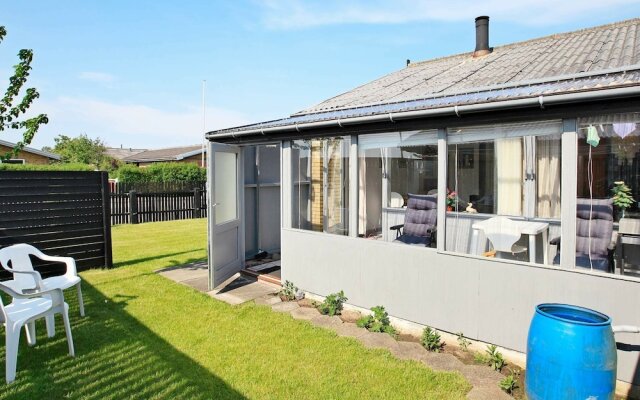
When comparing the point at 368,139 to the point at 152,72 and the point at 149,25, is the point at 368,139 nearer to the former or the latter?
the point at 149,25

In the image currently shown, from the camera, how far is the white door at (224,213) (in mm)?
6383

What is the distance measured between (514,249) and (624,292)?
104 centimetres

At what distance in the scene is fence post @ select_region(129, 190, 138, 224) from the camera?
15.2m

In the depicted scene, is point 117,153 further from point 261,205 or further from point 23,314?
point 23,314

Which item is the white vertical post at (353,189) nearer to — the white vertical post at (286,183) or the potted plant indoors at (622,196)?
the white vertical post at (286,183)

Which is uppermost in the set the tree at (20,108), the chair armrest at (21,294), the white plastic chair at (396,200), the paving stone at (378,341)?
the tree at (20,108)

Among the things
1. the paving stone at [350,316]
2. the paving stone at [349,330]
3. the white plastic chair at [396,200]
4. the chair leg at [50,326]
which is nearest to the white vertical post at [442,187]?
the white plastic chair at [396,200]

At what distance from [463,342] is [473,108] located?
2463 mm

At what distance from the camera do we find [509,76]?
19.9 ft

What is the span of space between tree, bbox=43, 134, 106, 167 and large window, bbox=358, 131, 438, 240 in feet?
143

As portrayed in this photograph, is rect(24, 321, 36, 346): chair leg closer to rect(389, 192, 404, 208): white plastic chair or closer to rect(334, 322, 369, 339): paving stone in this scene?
rect(334, 322, 369, 339): paving stone

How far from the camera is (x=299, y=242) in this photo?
617 cm

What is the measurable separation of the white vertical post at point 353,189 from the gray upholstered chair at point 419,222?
0.59 m

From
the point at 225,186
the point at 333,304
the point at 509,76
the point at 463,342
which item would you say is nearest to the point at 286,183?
the point at 225,186
